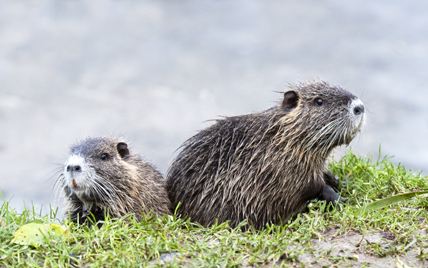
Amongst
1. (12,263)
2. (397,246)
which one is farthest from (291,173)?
(12,263)

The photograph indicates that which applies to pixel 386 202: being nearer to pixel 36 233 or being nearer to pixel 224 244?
pixel 224 244

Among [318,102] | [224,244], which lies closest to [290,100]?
[318,102]

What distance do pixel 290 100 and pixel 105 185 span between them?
2.45 m

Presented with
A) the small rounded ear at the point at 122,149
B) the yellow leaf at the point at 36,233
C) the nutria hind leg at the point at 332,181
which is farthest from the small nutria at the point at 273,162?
the yellow leaf at the point at 36,233

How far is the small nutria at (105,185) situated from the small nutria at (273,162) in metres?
0.41

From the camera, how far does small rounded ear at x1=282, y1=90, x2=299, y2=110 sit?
579cm

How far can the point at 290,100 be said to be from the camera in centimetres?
580

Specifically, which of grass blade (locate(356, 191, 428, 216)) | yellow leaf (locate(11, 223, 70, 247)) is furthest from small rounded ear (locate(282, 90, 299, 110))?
yellow leaf (locate(11, 223, 70, 247))

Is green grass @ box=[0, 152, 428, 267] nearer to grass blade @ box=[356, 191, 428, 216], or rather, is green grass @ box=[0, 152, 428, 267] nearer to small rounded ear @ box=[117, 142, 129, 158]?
grass blade @ box=[356, 191, 428, 216]

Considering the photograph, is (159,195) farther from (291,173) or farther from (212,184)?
(291,173)

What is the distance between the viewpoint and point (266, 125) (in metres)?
5.72

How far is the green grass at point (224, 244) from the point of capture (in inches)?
154

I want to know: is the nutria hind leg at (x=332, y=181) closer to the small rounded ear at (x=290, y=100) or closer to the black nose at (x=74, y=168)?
the small rounded ear at (x=290, y=100)

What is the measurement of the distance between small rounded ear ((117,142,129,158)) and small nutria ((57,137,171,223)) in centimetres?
4
